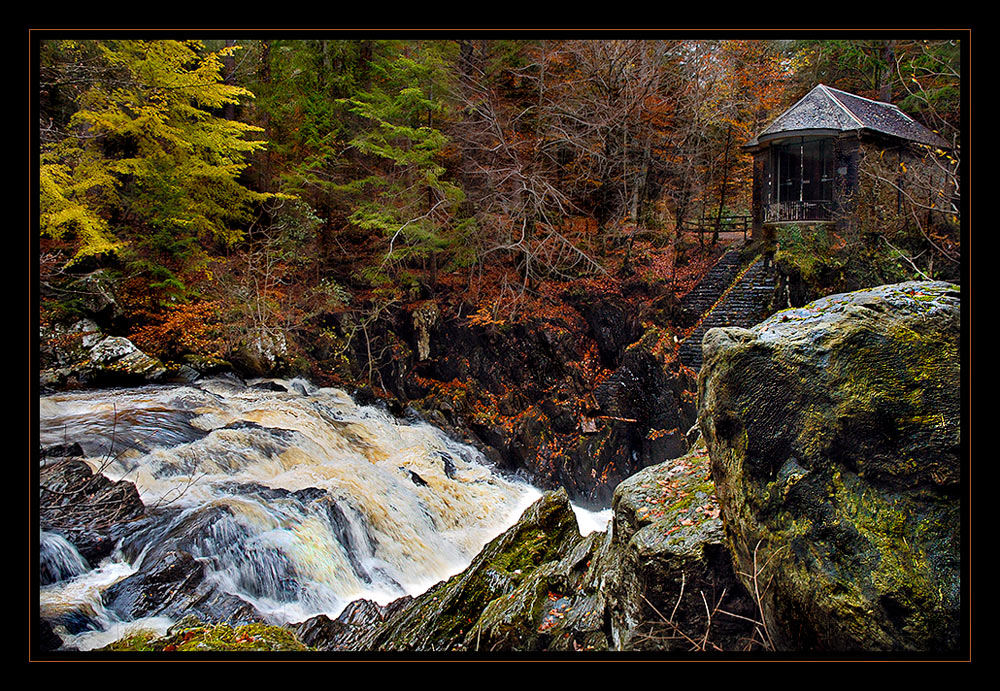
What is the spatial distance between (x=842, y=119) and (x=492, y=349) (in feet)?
25.2

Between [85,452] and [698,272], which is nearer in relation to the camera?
[85,452]

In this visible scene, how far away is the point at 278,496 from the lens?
19.6ft

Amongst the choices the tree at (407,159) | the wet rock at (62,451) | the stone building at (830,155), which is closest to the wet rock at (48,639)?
the wet rock at (62,451)

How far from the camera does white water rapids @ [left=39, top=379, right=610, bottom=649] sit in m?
4.88

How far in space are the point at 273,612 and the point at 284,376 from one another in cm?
540

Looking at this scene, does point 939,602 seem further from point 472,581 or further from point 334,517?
point 334,517

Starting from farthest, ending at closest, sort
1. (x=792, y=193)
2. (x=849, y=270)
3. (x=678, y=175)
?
(x=678, y=175) < (x=792, y=193) < (x=849, y=270)

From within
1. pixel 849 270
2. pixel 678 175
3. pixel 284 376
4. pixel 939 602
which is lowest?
pixel 939 602

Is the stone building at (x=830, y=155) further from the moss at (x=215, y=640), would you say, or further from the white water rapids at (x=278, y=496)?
the moss at (x=215, y=640)

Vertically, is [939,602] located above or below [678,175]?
below

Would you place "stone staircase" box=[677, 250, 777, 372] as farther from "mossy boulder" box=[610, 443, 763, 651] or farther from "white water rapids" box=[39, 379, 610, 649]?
"mossy boulder" box=[610, 443, 763, 651]

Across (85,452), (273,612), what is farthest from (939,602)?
(85,452)

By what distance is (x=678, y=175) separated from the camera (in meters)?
11.8

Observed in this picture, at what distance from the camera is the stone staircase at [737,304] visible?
30.6ft
